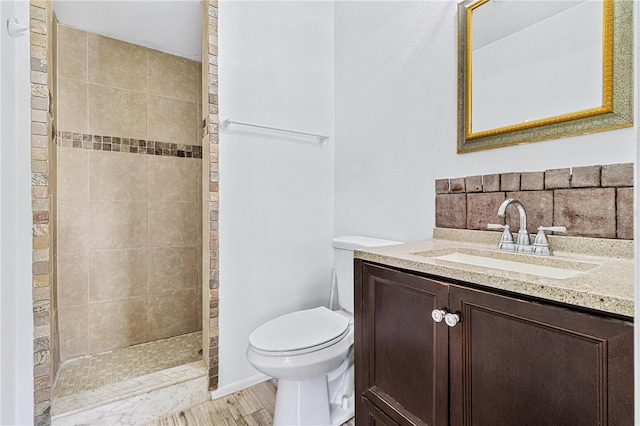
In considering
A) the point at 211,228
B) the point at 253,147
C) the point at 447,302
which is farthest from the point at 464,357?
the point at 253,147

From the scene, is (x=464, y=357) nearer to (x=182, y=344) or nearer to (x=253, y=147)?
(x=253, y=147)

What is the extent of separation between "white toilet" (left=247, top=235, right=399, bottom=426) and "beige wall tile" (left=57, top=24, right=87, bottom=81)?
1968 millimetres

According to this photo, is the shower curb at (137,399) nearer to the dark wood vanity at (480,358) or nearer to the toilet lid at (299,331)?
the toilet lid at (299,331)

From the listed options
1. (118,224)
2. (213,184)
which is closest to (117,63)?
(118,224)

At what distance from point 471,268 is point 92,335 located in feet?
7.65

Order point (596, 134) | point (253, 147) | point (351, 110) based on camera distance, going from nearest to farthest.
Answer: point (596, 134) < point (253, 147) < point (351, 110)

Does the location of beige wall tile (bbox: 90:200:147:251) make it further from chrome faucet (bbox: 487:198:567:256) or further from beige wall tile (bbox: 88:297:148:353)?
chrome faucet (bbox: 487:198:567:256)

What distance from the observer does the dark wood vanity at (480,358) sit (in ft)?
1.82

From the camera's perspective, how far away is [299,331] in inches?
56.8

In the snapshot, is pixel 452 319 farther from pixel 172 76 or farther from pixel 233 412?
pixel 172 76

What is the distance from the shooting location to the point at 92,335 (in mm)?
2012

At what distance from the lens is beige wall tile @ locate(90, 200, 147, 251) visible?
80.0 inches

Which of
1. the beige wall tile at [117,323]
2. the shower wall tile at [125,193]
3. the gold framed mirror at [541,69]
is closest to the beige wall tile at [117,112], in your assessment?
the shower wall tile at [125,193]

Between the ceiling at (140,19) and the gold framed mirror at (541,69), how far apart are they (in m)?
1.52
